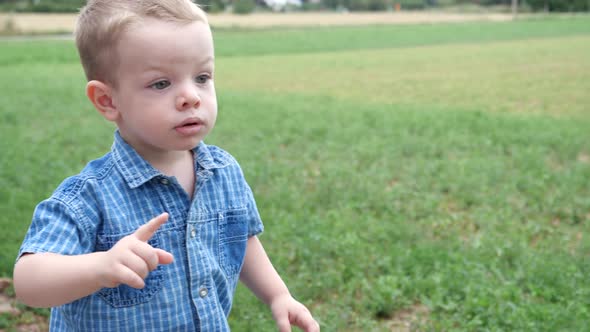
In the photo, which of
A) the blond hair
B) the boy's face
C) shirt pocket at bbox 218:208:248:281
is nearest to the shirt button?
shirt pocket at bbox 218:208:248:281

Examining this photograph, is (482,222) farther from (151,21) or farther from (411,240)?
(151,21)

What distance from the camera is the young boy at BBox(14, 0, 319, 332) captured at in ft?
5.25

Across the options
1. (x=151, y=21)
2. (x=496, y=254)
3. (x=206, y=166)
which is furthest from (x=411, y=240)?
(x=151, y=21)

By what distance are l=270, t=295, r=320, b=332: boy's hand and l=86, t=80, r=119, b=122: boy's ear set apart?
71 centimetres

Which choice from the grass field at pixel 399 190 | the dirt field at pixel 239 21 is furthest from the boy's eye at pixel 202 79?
the dirt field at pixel 239 21

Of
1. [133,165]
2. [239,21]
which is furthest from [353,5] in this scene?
[133,165]

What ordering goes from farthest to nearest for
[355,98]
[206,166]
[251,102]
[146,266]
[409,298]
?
[355,98] → [251,102] → [409,298] → [206,166] → [146,266]

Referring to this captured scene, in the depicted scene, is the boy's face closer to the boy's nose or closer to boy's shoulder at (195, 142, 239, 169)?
the boy's nose

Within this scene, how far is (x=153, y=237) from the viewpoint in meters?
1.74

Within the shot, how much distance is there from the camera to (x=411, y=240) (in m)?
4.48

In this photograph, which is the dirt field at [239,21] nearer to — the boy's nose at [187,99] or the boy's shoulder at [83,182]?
the boy's shoulder at [83,182]

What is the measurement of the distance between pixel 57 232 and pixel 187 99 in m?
0.44

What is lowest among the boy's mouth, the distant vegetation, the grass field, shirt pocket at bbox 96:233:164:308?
the distant vegetation

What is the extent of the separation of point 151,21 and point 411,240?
3147 mm
